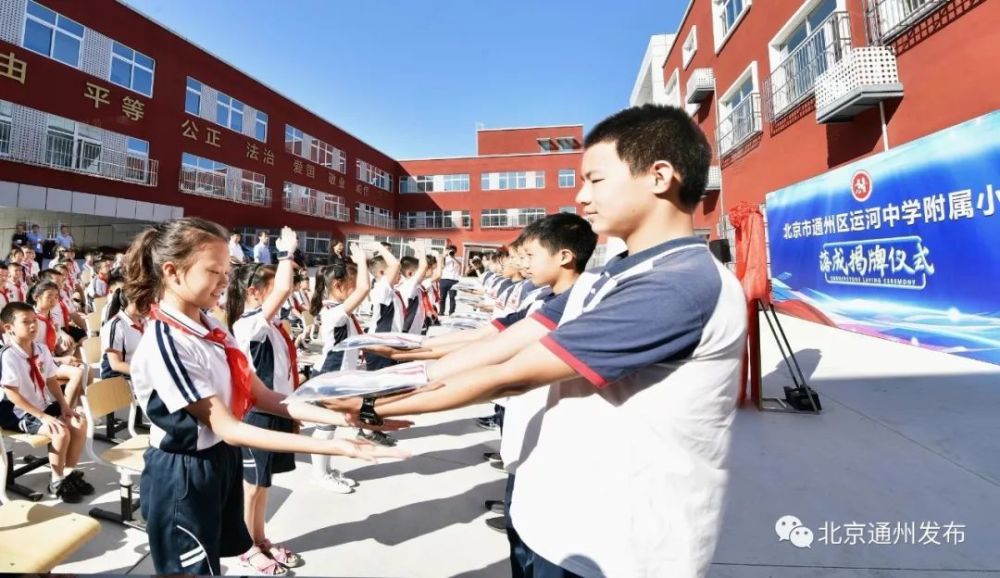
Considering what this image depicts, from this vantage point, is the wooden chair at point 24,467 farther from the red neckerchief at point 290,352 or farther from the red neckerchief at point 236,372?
the red neckerchief at point 236,372

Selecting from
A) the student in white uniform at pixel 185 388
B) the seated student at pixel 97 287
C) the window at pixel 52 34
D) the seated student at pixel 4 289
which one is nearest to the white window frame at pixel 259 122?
the window at pixel 52 34

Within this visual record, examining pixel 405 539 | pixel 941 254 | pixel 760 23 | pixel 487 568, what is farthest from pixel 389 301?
pixel 760 23

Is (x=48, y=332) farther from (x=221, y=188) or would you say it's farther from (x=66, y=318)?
(x=221, y=188)

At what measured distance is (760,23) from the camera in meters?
10.7

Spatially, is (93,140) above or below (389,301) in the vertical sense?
above

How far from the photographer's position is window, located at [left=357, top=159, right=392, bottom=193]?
28.1 metres

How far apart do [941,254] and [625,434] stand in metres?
7.20

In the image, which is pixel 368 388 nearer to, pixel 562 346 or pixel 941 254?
pixel 562 346

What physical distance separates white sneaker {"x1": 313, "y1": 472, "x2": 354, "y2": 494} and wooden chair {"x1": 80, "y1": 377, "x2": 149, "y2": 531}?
39.3 inches

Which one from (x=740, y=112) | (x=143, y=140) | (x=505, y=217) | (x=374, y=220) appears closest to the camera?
(x=740, y=112)

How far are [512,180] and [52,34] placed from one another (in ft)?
74.7

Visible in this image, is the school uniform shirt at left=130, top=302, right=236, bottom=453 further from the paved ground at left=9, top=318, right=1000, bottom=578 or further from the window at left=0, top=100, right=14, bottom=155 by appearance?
the window at left=0, top=100, right=14, bottom=155

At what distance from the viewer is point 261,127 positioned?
64.6 ft

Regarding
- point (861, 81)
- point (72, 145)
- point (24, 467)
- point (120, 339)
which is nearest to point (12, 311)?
point (120, 339)
